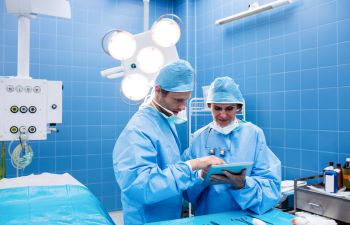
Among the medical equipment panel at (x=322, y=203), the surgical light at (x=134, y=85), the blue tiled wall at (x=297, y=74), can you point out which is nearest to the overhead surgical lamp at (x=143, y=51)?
the surgical light at (x=134, y=85)

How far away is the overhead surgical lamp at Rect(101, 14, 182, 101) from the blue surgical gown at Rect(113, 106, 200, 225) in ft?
0.44

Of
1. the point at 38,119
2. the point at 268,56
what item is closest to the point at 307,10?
the point at 268,56

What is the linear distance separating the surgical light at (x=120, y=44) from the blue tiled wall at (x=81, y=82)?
6.91 ft

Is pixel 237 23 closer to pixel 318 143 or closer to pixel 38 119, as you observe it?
pixel 318 143

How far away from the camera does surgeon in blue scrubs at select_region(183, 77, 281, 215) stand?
136cm

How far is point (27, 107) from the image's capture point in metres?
1.83

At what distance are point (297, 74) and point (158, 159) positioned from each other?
1.78 meters

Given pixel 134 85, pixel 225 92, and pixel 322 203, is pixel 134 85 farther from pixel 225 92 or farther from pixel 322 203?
pixel 322 203

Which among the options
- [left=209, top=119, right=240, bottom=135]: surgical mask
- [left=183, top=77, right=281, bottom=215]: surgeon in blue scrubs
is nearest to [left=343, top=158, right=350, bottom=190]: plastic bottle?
[left=183, top=77, right=281, bottom=215]: surgeon in blue scrubs

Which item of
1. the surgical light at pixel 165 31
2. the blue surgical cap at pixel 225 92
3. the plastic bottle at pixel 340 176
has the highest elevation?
the surgical light at pixel 165 31

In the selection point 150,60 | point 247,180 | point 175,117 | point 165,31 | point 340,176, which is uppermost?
point 165,31

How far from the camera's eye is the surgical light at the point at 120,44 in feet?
4.69

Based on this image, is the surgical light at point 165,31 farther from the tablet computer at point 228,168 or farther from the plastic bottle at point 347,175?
the plastic bottle at point 347,175

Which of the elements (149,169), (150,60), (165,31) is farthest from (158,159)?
(165,31)
